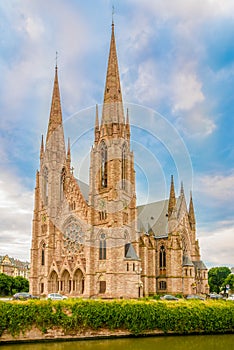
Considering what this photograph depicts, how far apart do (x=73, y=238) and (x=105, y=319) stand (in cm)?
3051

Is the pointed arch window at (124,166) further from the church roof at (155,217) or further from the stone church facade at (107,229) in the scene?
the church roof at (155,217)

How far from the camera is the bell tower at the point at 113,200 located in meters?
63.1

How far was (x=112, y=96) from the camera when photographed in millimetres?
73000

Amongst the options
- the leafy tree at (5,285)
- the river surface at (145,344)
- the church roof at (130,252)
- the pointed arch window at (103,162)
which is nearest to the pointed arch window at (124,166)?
the pointed arch window at (103,162)

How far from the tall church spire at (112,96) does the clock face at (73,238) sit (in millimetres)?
19755

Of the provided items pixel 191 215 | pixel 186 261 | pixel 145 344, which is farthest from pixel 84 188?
pixel 145 344

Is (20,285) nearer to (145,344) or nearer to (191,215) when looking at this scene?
(191,215)

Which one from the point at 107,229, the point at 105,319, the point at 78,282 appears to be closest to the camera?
the point at 105,319

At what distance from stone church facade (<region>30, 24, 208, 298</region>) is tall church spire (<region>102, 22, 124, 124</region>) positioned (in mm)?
184

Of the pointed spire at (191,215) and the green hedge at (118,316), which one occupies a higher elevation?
the pointed spire at (191,215)

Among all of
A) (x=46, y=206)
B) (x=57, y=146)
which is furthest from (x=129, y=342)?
(x=57, y=146)

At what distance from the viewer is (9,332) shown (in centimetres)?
3669

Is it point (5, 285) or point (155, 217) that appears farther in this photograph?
point (5, 285)

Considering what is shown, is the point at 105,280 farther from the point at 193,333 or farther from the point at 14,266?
the point at 14,266
